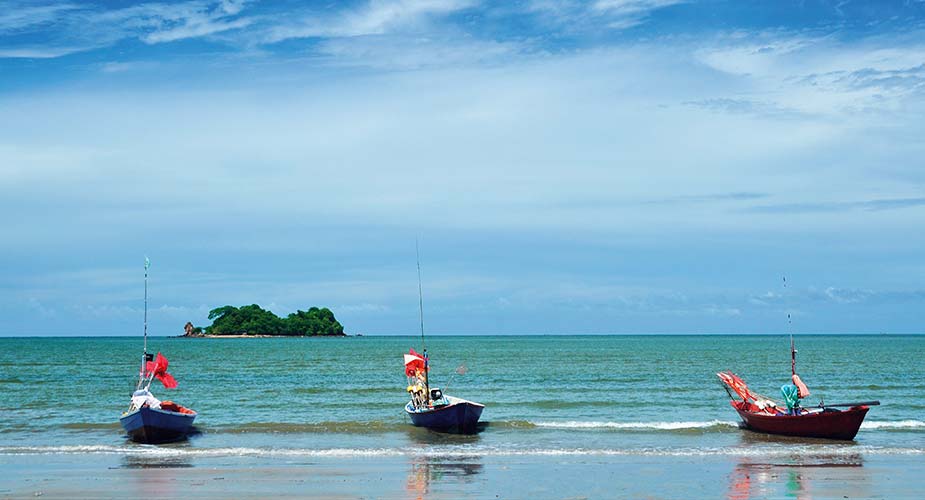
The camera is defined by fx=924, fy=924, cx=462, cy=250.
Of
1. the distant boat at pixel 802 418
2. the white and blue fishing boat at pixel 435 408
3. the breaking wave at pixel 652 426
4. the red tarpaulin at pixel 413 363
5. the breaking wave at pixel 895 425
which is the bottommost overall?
the breaking wave at pixel 895 425

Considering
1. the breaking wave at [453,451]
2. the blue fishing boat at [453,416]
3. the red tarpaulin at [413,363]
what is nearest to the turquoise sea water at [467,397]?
the breaking wave at [453,451]

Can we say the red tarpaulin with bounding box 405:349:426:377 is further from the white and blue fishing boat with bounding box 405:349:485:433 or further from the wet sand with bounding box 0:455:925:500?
the wet sand with bounding box 0:455:925:500

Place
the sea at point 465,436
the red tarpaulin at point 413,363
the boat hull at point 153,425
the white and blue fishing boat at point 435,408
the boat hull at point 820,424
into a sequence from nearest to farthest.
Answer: the sea at point 465,436
the boat hull at point 820,424
the boat hull at point 153,425
the white and blue fishing boat at point 435,408
the red tarpaulin at point 413,363

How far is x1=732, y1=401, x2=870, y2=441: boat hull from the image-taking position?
90.2 ft

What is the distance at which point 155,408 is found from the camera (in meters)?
27.9

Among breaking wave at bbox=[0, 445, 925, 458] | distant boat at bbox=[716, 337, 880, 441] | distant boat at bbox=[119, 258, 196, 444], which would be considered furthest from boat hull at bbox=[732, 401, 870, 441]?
distant boat at bbox=[119, 258, 196, 444]

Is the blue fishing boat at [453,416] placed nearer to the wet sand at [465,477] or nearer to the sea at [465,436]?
the sea at [465,436]

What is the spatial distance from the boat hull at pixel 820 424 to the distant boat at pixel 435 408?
9274 millimetres

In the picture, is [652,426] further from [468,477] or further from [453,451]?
[468,477]

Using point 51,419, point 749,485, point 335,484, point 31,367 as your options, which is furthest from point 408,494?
point 31,367

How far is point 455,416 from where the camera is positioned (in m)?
29.8

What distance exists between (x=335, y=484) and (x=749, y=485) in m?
9.15

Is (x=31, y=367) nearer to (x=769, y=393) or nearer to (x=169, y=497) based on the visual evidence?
(x=769, y=393)

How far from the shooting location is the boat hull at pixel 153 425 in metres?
27.7
